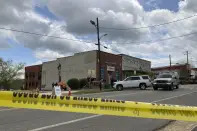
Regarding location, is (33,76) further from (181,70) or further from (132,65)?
(181,70)

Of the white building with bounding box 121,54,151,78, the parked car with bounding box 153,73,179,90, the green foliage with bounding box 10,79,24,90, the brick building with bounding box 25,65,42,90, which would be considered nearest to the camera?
the parked car with bounding box 153,73,179,90

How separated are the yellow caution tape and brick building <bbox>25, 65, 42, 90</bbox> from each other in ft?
242

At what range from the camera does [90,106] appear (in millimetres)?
7809

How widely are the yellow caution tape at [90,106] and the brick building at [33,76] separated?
242 ft

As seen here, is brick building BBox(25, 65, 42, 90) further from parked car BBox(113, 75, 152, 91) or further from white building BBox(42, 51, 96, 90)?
parked car BBox(113, 75, 152, 91)

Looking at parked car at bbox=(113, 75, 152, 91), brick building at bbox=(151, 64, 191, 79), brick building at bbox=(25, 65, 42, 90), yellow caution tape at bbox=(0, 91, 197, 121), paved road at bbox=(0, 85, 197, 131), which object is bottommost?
paved road at bbox=(0, 85, 197, 131)

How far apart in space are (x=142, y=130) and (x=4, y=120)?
453 centimetres

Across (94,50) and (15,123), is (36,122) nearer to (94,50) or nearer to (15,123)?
(15,123)

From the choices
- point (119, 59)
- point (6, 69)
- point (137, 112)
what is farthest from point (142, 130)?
point (6, 69)

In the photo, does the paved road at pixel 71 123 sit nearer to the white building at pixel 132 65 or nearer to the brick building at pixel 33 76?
the white building at pixel 132 65

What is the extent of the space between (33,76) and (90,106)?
79189 millimetres

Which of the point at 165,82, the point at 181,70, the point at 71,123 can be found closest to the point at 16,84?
the point at 181,70

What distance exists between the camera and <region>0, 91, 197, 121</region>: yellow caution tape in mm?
7465

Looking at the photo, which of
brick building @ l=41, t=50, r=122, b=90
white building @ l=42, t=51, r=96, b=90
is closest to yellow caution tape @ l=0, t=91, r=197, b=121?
white building @ l=42, t=51, r=96, b=90
